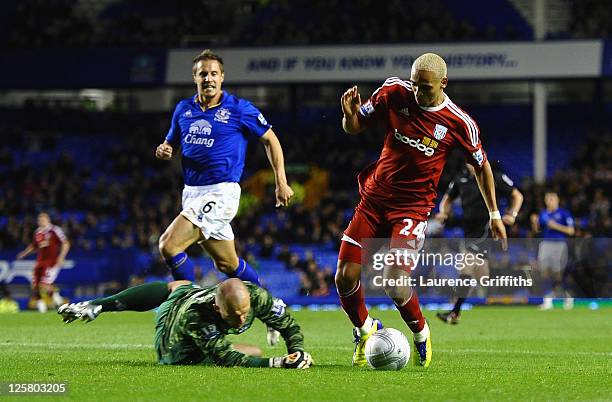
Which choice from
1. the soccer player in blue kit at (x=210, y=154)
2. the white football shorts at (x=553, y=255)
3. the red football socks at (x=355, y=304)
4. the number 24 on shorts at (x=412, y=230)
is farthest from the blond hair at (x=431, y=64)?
the white football shorts at (x=553, y=255)

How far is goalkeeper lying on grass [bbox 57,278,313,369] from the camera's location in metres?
7.82

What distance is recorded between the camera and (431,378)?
25.0ft

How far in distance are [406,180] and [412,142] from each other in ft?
1.03

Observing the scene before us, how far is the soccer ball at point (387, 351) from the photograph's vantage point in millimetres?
8203

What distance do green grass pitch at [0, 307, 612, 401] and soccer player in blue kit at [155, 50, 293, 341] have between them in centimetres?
115

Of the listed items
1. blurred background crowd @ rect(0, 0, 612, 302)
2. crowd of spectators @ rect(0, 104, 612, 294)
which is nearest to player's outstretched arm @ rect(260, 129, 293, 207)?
crowd of spectators @ rect(0, 104, 612, 294)

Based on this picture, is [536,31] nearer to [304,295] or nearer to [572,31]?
[572,31]

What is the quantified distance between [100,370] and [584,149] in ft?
84.8

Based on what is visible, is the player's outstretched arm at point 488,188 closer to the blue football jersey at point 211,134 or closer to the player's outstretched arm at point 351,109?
the player's outstretched arm at point 351,109

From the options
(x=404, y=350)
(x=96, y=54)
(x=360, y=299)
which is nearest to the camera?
(x=404, y=350)

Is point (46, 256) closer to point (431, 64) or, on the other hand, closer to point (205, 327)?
point (205, 327)

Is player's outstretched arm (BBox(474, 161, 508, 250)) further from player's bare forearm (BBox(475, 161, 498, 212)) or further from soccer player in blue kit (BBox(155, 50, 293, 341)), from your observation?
soccer player in blue kit (BBox(155, 50, 293, 341))

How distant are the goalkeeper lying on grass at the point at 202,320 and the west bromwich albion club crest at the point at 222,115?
248 centimetres

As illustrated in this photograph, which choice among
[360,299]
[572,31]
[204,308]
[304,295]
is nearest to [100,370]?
[204,308]
